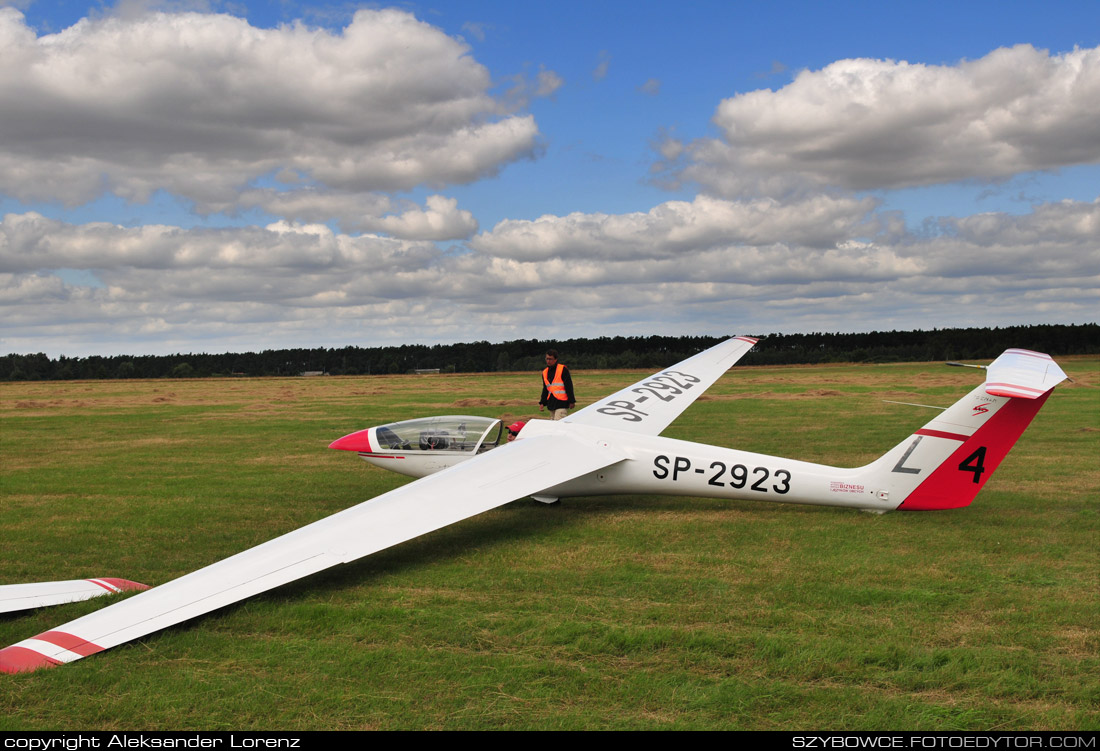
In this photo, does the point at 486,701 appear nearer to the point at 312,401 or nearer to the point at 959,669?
the point at 959,669

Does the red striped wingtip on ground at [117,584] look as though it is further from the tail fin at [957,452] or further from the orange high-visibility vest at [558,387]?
the tail fin at [957,452]

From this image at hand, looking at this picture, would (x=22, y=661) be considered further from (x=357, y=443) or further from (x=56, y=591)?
(x=357, y=443)

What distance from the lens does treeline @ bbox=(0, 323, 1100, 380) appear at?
8575 centimetres

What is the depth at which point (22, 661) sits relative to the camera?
17.6 ft

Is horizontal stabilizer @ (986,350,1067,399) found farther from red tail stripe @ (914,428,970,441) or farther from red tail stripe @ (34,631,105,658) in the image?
red tail stripe @ (34,631,105,658)

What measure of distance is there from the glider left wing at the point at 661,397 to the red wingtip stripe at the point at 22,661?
24.9 ft

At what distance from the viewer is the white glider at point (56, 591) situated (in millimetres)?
6656

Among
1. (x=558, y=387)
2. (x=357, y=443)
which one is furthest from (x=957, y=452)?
(x=357, y=443)

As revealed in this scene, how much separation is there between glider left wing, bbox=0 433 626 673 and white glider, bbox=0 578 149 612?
102cm

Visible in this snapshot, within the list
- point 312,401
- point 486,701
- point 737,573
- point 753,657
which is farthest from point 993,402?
point 312,401

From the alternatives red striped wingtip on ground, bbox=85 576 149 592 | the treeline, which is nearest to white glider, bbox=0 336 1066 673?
red striped wingtip on ground, bbox=85 576 149 592

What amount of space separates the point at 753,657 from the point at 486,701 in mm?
2005

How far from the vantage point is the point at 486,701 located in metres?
4.86

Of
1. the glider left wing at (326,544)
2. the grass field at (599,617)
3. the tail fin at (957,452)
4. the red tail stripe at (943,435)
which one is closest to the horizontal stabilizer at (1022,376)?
the tail fin at (957,452)
